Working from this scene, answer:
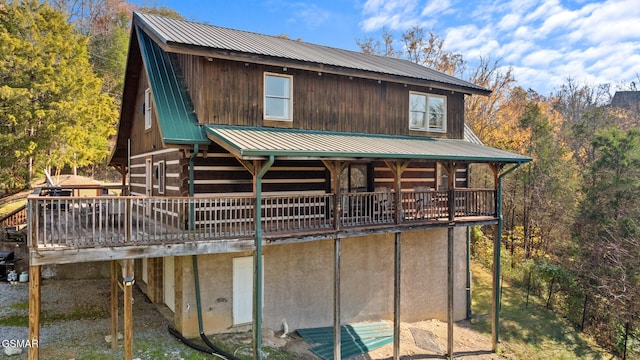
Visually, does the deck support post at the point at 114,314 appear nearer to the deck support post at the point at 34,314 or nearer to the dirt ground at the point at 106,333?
the dirt ground at the point at 106,333

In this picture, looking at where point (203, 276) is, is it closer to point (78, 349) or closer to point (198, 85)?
point (78, 349)

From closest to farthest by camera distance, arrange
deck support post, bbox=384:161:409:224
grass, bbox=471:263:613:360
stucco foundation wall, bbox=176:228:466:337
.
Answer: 1. stucco foundation wall, bbox=176:228:466:337
2. deck support post, bbox=384:161:409:224
3. grass, bbox=471:263:613:360

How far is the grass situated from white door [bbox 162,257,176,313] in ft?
39.8

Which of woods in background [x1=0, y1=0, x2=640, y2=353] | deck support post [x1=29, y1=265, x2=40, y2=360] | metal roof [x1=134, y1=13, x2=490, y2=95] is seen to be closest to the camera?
deck support post [x1=29, y1=265, x2=40, y2=360]

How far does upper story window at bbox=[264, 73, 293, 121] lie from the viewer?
1222 cm

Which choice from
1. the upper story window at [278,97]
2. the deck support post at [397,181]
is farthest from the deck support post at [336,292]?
the upper story window at [278,97]

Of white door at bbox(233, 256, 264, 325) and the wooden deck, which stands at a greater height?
the wooden deck

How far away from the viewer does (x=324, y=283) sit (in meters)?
13.2

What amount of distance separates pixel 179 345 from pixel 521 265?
71.8 ft

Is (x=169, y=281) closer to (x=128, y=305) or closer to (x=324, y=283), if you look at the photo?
(x=128, y=305)

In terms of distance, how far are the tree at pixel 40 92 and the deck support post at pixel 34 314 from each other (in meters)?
18.0

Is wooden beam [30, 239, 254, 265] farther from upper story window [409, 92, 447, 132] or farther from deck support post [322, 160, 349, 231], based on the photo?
upper story window [409, 92, 447, 132]

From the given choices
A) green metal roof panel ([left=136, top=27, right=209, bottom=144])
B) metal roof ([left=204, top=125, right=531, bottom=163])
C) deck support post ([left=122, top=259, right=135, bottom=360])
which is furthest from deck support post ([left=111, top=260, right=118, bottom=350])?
metal roof ([left=204, top=125, right=531, bottom=163])

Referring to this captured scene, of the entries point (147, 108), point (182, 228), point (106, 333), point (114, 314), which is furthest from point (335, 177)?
point (106, 333)
